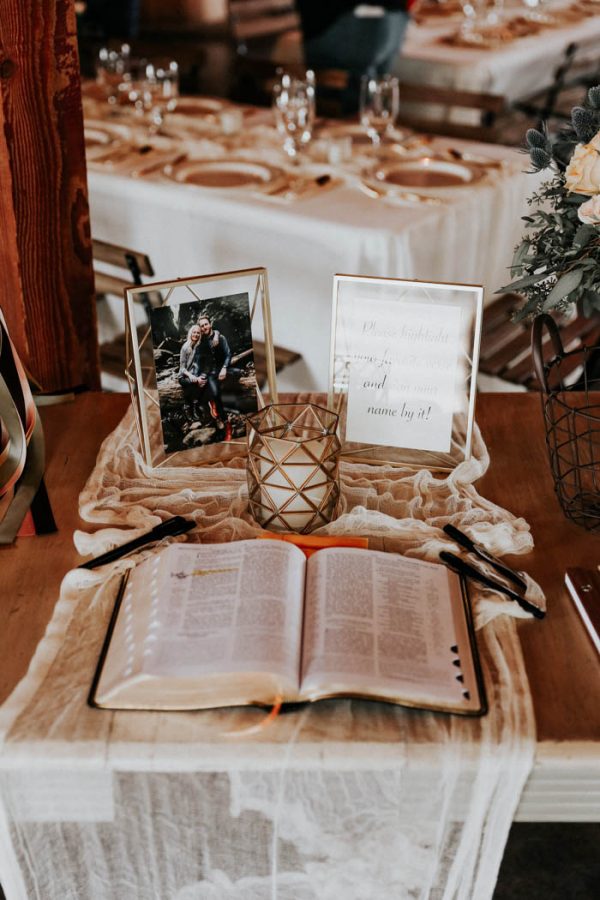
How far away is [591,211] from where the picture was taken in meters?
0.93

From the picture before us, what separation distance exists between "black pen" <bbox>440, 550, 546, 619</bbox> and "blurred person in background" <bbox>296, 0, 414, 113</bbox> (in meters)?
2.97

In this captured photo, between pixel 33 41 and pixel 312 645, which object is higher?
pixel 33 41

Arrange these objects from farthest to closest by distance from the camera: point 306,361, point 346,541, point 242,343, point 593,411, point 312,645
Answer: point 306,361, point 593,411, point 242,343, point 346,541, point 312,645

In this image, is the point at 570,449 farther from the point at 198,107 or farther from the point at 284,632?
the point at 198,107

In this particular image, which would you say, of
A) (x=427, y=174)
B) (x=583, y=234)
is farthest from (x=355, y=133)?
(x=583, y=234)

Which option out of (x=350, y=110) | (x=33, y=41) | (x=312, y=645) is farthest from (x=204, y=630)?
(x=350, y=110)

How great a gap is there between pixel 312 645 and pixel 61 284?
800 mm

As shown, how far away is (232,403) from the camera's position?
121 centimetres

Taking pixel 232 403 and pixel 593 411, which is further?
pixel 593 411

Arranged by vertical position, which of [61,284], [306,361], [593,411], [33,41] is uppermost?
[33,41]

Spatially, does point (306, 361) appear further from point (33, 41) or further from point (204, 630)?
point (204, 630)

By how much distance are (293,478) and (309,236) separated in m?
1.12

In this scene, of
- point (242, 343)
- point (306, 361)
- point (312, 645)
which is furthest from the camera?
point (306, 361)

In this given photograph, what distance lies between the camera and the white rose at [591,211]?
93 centimetres
